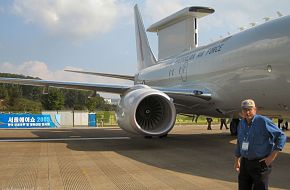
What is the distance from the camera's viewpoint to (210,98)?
11438mm

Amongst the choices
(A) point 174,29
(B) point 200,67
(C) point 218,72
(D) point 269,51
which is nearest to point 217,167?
(D) point 269,51

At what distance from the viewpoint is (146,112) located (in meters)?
11.0

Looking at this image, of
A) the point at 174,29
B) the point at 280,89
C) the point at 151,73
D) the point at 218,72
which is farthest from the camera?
the point at 174,29

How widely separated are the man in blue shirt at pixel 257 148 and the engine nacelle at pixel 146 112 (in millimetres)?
5946

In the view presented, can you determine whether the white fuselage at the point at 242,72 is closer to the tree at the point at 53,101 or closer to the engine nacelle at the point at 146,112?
the engine nacelle at the point at 146,112

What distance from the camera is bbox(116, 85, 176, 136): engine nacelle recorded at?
997 centimetres

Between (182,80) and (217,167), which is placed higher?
(182,80)

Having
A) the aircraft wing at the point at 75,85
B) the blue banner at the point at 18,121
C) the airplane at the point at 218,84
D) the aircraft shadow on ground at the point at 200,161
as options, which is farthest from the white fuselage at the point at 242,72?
the blue banner at the point at 18,121

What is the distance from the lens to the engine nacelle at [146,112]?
9.97 metres

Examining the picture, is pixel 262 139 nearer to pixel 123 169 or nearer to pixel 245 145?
pixel 245 145

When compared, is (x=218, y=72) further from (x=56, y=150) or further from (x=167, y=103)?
(x=56, y=150)

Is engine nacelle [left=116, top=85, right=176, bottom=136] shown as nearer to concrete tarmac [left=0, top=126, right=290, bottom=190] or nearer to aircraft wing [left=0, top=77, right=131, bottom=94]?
concrete tarmac [left=0, top=126, right=290, bottom=190]

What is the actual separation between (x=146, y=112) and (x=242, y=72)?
9.87 feet

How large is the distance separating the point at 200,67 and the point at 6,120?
17.3 meters
